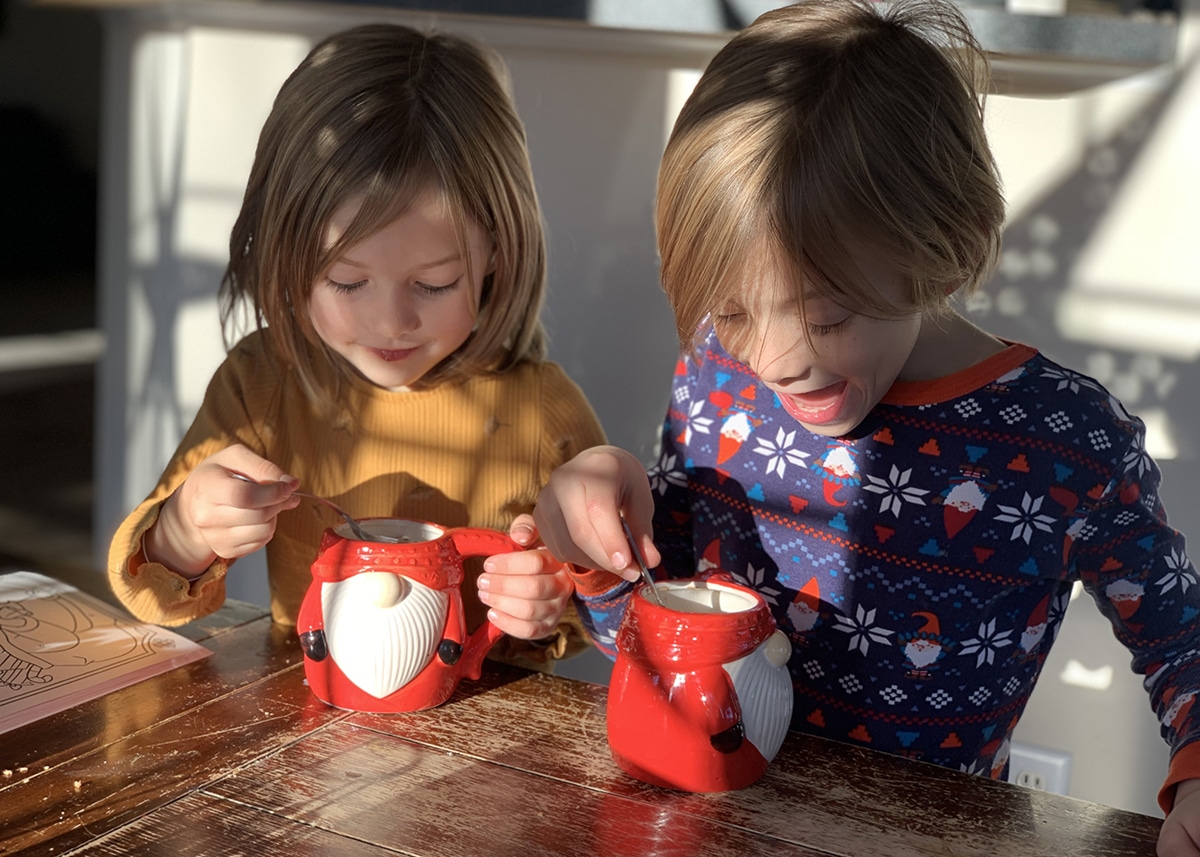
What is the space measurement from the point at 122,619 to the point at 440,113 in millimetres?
524

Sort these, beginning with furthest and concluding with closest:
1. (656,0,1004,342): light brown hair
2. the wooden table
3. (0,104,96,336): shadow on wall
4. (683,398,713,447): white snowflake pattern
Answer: (0,104,96,336): shadow on wall → (683,398,713,447): white snowflake pattern → (656,0,1004,342): light brown hair → the wooden table

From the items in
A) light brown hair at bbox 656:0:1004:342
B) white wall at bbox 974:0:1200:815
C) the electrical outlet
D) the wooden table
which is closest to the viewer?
the wooden table

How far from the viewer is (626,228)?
66.5 inches

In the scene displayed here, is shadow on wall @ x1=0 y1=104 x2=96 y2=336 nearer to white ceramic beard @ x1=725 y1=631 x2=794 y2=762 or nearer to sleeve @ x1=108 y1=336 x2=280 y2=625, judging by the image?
sleeve @ x1=108 y1=336 x2=280 y2=625

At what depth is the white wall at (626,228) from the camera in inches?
59.0

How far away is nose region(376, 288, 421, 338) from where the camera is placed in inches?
40.8

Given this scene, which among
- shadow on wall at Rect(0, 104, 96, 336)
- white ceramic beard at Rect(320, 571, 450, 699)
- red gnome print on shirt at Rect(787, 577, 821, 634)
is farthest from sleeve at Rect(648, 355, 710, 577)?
shadow on wall at Rect(0, 104, 96, 336)

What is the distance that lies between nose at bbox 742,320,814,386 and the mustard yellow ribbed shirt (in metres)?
0.38

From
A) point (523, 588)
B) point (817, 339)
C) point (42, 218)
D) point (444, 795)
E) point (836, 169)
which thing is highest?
point (42, 218)

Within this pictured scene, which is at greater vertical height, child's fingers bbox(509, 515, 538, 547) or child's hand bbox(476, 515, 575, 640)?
child's fingers bbox(509, 515, 538, 547)

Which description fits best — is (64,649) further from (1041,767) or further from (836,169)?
(1041,767)

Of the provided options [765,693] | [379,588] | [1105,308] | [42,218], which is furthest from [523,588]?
[42,218]

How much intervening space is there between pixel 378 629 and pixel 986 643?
1.73 feet

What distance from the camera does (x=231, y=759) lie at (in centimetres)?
83
